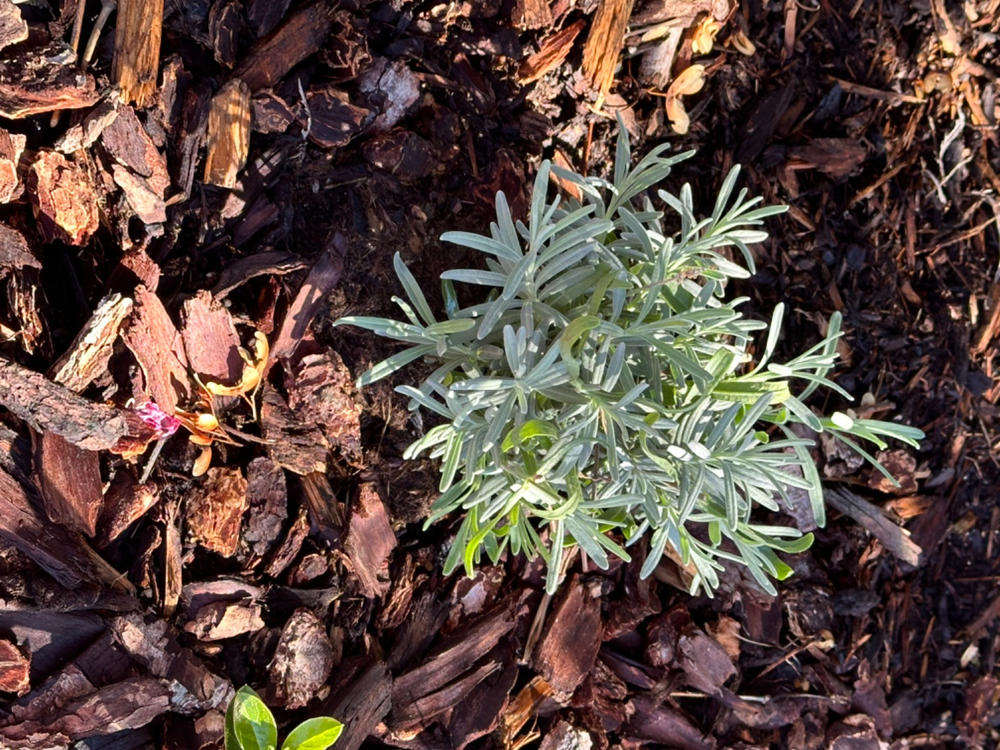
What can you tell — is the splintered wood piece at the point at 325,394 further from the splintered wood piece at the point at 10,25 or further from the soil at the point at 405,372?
Result: the splintered wood piece at the point at 10,25

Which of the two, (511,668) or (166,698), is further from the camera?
(511,668)

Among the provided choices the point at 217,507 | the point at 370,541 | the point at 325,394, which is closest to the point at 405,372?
the point at 325,394

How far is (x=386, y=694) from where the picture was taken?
1.89 meters

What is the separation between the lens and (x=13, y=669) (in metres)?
1.60

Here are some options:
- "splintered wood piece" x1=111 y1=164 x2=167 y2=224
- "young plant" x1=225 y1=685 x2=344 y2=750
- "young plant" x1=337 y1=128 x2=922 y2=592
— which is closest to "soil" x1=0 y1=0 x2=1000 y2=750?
"splintered wood piece" x1=111 y1=164 x2=167 y2=224

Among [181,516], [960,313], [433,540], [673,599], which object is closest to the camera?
[181,516]

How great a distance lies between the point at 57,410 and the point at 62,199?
0.44m

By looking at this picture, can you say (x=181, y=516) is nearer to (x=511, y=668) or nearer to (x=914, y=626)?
(x=511, y=668)

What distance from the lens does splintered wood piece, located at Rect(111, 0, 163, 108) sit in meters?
1.62

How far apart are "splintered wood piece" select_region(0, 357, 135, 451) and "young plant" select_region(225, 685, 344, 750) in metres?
0.61

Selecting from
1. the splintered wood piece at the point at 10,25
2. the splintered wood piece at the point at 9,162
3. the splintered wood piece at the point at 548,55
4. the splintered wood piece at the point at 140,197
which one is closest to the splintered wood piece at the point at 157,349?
the splintered wood piece at the point at 140,197

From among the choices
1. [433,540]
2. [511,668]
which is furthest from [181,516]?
[511,668]

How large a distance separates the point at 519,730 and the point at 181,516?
40.7 inches

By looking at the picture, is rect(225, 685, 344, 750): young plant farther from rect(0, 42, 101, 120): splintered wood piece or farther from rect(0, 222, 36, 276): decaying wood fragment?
rect(0, 42, 101, 120): splintered wood piece
